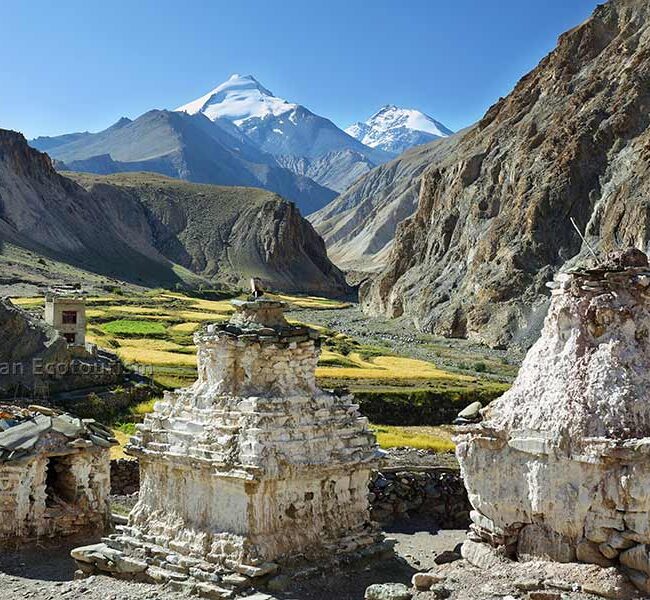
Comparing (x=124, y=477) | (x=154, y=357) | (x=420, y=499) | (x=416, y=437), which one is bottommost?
(x=420, y=499)

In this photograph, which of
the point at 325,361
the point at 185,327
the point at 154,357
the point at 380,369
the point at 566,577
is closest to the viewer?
the point at 566,577

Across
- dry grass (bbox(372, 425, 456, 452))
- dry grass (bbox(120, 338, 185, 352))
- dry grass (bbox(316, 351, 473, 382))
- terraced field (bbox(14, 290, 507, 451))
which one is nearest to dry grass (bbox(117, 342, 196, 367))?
terraced field (bbox(14, 290, 507, 451))

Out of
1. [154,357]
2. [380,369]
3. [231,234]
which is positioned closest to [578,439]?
[154,357]

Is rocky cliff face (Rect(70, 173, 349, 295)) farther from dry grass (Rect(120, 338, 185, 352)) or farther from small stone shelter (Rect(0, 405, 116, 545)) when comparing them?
small stone shelter (Rect(0, 405, 116, 545))

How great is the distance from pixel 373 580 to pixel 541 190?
7260 cm

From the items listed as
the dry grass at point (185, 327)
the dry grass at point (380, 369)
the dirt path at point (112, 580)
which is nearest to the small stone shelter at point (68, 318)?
the dry grass at point (380, 369)

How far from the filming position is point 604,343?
11266 mm

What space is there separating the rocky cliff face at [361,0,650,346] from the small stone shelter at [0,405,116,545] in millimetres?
53915

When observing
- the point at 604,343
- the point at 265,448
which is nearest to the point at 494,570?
the point at 604,343

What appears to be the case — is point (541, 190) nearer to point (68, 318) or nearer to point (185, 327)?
point (185, 327)

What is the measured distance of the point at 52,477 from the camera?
1967cm

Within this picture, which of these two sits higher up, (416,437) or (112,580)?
(416,437)

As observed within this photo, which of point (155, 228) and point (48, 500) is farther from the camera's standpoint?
point (155, 228)

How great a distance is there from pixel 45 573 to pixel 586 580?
431 inches
